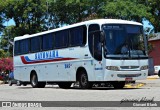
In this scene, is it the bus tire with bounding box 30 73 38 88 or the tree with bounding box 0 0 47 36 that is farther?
the tree with bounding box 0 0 47 36

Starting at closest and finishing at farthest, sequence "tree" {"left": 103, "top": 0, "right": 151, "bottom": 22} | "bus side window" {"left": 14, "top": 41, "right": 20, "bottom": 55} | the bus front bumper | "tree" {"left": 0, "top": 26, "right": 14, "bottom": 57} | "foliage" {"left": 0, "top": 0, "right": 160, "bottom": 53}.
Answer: the bus front bumper < "bus side window" {"left": 14, "top": 41, "right": 20, "bottom": 55} < "tree" {"left": 103, "top": 0, "right": 151, "bottom": 22} < "foliage" {"left": 0, "top": 0, "right": 160, "bottom": 53} < "tree" {"left": 0, "top": 26, "right": 14, "bottom": 57}

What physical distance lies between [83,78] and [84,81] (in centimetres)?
20

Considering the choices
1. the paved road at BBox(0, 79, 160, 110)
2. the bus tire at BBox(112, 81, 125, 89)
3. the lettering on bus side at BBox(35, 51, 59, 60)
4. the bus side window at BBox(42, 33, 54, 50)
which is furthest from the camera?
the bus side window at BBox(42, 33, 54, 50)

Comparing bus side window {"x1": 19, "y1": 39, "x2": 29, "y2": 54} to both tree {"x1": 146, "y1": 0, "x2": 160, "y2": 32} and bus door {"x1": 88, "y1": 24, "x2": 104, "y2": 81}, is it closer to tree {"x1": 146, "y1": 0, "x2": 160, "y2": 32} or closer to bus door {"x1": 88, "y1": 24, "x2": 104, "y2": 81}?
bus door {"x1": 88, "y1": 24, "x2": 104, "y2": 81}

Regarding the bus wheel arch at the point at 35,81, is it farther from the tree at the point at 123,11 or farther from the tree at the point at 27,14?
the tree at the point at 27,14

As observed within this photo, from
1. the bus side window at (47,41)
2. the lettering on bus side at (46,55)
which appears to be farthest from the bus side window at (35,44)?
the bus side window at (47,41)

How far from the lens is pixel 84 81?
22.4 meters

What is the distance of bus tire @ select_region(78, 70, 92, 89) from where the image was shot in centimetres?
2213

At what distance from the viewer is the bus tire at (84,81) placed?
2213cm

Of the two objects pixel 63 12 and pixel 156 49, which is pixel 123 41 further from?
pixel 156 49

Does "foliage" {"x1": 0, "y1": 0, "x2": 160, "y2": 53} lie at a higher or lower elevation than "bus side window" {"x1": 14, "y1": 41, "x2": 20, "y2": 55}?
higher

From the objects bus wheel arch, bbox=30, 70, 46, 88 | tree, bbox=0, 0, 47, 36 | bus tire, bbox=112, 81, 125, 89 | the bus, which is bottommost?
bus tire, bbox=112, 81, 125, 89

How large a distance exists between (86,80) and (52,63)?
438cm

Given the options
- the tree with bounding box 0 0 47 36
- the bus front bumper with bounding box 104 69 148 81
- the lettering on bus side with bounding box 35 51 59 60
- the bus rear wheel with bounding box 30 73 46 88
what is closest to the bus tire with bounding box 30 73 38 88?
the bus rear wheel with bounding box 30 73 46 88
